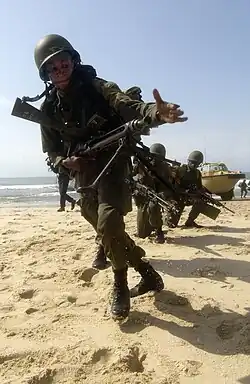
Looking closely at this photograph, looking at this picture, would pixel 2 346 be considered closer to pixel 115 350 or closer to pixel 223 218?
pixel 115 350

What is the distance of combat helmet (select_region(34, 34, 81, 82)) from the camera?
3395 millimetres

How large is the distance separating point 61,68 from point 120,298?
6.25 feet

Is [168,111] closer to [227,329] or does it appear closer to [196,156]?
[227,329]

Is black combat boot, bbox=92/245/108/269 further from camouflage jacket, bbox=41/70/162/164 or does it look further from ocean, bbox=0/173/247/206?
camouflage jacket, bbox=41/70/162/164

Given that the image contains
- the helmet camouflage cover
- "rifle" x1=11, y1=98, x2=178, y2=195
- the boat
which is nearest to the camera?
"rifle" x1=11, y1=98, x2=178, y2=195

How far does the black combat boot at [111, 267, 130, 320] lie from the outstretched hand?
4.37 feet

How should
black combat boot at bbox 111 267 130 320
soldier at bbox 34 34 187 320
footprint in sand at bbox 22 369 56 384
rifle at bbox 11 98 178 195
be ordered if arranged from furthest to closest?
1. soldier at bbox 34 34 187 320
2. black combat boot at bbox 111 267 130 320
3. rifle at bbox 11 98 178 195
4. footprint in sand at bbox 22 369 56 384

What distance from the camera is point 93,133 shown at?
11.1 ft

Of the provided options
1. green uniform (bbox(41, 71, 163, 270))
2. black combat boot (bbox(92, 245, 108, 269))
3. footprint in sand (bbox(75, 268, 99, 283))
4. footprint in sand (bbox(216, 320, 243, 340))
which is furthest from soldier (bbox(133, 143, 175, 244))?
footprint in sand (bbox(216, 320, 243, 340))

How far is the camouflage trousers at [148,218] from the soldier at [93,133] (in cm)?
220

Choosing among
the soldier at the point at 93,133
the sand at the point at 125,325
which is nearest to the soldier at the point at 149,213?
the sand at the point at 125,325

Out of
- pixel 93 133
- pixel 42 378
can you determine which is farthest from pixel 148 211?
pixel 42 378

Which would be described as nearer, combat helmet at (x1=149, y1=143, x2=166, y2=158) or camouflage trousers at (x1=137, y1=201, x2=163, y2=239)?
camouflage trousers at (x1=137, y1=201, x2=163, y2=239)

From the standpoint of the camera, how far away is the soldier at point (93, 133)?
3025 mm
